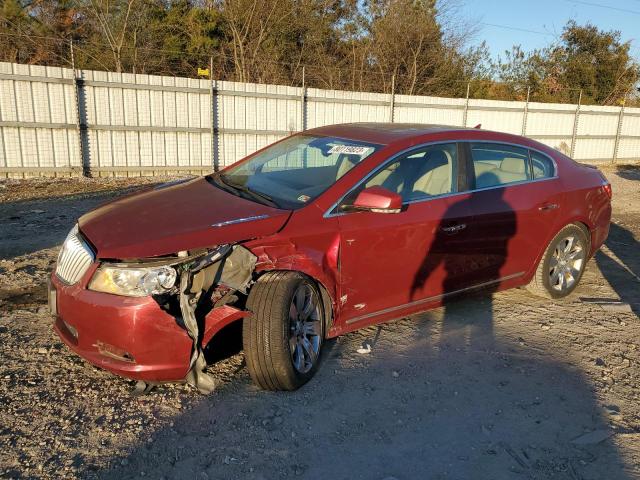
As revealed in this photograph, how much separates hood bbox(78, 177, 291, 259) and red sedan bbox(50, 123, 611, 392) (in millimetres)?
12

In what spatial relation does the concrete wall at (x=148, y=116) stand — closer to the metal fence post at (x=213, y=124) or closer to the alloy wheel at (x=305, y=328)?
the metal fence post at (x=213, y=124)

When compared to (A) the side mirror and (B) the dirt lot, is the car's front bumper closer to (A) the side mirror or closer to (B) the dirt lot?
(B) the dirt lot

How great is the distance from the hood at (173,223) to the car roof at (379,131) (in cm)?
114

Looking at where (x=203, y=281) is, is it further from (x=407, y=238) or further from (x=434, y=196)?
(x=434, y=196)

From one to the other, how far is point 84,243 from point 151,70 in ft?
46.4

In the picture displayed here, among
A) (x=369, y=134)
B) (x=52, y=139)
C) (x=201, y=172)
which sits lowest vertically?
(x=201, y=172)

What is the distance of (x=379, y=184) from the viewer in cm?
401

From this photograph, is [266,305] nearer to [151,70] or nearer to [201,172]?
[201,172]

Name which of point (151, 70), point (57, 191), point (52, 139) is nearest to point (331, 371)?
point (57, 191)

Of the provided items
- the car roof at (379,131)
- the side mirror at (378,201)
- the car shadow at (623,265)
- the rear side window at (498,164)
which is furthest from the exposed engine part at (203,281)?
the car shadow at (623,265)

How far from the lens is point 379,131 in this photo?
4.55 m

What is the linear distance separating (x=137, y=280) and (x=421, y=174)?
2.28m

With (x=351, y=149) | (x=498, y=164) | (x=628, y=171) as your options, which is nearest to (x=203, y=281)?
(x=351, y=149)

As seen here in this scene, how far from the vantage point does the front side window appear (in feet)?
13.3
